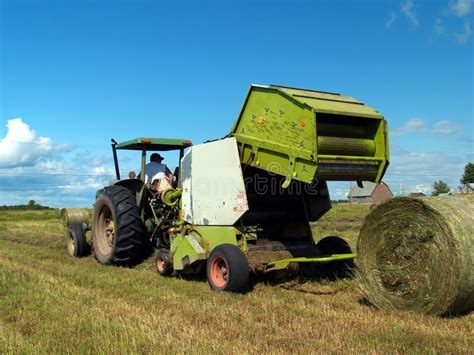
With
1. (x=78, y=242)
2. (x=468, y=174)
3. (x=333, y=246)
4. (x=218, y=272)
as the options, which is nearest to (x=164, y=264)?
(x=218, y=272)

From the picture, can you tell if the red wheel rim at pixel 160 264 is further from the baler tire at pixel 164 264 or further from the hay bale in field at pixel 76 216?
the hay bale in field at pixel 76 216

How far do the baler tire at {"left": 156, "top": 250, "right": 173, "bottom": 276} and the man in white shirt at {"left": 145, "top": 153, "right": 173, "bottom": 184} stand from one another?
172 cm

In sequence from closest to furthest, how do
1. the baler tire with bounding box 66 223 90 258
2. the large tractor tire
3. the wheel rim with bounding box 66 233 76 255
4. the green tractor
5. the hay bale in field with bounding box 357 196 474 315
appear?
the hay bale in field with bounding box 357 196 474 315 < the green tractor < the large tractor tire < the baler tire with bounding box 66 223 90 258 < the wheel rim with bounding box 66 233 76 255

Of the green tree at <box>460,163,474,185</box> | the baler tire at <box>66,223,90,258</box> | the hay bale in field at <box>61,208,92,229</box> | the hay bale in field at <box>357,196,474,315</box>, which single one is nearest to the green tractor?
the hay bale in field at <box>357,196,474,315</box>

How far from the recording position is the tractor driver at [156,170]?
9401 millimetres

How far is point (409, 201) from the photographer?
18.5ft

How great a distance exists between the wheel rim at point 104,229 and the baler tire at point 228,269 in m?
3.43

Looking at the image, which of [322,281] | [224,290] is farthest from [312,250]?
[224,290]

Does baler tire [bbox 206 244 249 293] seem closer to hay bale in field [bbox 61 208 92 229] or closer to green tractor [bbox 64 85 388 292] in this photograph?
green tractor [bbox 64 85 388 292]

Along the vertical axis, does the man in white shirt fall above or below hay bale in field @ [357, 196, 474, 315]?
above

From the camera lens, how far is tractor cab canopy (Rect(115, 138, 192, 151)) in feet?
31.2

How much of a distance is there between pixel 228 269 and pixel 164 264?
1.79 metres

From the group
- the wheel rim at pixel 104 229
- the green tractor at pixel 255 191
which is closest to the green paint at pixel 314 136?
the green tractor at pixel 255 191

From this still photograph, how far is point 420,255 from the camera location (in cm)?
551
